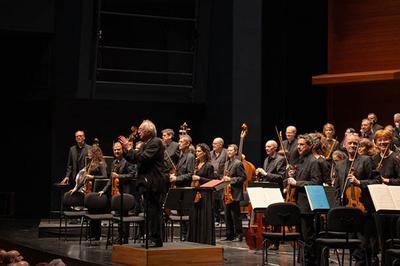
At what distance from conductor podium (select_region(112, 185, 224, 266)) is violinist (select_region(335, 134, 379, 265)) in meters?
1.65

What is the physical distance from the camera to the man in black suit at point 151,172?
9.59 metres

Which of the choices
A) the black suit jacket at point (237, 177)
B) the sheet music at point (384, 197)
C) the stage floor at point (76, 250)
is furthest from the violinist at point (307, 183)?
the black suit jacket at point (237, 177)

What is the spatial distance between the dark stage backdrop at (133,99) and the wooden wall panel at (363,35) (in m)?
Result: 0.41

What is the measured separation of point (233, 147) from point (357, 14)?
5.82m

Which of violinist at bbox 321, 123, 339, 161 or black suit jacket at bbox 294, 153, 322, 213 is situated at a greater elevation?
violinist at bbox 321, 123, 339, 161

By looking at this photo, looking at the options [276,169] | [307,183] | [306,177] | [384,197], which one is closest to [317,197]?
[307,183]

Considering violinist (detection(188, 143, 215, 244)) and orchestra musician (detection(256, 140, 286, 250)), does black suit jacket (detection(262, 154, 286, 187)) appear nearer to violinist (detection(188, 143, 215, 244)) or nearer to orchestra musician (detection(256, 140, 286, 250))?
orchestra musician (detection(256, 140, 286, 250))

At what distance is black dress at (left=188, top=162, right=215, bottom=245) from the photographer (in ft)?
35.3

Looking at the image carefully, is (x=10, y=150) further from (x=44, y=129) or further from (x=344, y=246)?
(x=344, y=246)

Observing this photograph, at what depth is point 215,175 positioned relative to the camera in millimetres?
13156

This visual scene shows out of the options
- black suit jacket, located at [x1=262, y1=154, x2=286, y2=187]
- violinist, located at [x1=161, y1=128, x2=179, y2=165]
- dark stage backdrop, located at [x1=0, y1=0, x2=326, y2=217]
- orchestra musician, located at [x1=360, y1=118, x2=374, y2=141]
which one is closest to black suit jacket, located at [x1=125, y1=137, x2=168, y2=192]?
black suit jacket, located at [x1=262, y1=154, x2=286, y2=187]

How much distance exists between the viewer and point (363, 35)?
17.4 metres

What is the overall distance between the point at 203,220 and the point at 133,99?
695 centimetres

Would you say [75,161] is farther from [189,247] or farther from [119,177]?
[189,247]
